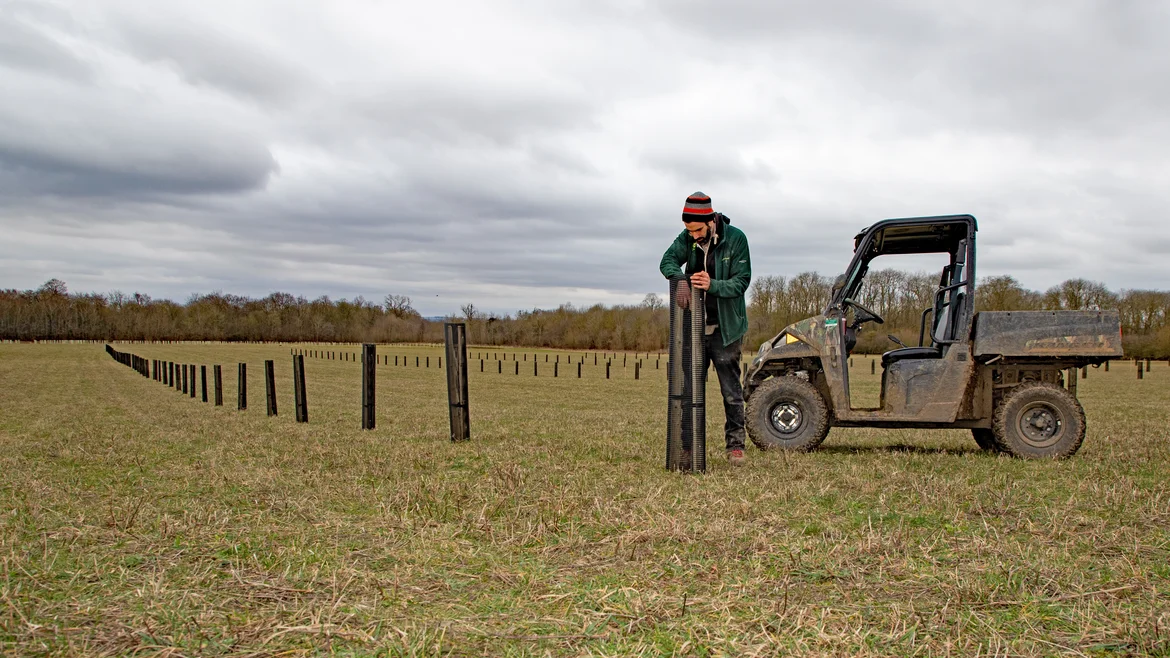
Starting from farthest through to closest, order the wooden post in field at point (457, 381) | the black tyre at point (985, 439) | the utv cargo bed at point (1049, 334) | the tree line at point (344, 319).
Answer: the tree line at point (344, 319) → the wooden post in field at point (457, 381) → the black tyre at point (985, 439) → the utv cargo bed at point (1049, 334)

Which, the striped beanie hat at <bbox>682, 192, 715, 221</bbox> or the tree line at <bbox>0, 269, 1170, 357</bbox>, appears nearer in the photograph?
the striped beanie hat at <bbox>682, 192, 715, 221</bbox>

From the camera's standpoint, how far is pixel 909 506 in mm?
4949

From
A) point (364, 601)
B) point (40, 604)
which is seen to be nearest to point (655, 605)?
point (364, 601)

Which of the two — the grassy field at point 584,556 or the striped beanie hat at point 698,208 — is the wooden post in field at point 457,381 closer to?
the grassy field at point 584,556

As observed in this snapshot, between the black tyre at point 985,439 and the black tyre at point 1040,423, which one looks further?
the black tyre at point 985,439

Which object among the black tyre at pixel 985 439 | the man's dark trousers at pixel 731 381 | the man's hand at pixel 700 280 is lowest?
the black tyre at pixel 985 439

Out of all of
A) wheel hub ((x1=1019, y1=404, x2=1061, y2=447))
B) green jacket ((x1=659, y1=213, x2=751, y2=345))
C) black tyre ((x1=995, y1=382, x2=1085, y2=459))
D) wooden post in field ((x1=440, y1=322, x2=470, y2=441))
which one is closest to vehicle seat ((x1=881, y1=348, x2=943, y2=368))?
black tyre ((x1=995, y1=382, x2=1085, y2=459))

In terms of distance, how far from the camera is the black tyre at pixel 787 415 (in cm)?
802

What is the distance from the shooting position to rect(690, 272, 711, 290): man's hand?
612cm

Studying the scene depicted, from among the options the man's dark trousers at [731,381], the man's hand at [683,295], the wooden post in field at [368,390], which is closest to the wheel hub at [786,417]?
the man's dark trousers at [731,381]

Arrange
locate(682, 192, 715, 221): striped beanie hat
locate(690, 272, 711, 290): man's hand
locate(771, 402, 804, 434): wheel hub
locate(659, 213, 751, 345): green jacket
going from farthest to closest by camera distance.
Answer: locate(771, 402, 804, 434): wheel hub, locate(659, 213, 751, 345): green jacket, locate(682, 192, 715, 221): striped beanie hat, locate(690, 272, 711, 290): man's hand

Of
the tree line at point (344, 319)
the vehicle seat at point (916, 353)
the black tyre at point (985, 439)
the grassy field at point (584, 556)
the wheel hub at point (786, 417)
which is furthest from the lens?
the tree line at point (344, 319)

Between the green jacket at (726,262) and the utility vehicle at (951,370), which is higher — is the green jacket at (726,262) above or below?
above

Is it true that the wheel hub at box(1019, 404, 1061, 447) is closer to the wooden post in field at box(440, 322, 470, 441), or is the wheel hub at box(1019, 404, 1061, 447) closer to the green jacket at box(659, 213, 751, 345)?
the green jacket at box(659, 213, 751, 345)
